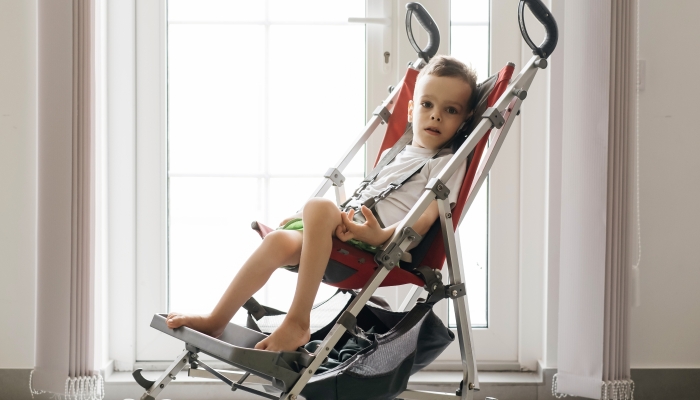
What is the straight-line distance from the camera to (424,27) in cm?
196

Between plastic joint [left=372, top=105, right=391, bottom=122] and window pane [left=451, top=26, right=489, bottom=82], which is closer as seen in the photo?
plastic joint [left=372, top=105, right=391, bottom=122]

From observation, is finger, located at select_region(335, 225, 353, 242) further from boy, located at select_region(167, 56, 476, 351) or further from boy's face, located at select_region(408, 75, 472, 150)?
boy's face, located at select_region(408, 75, 472, 150)

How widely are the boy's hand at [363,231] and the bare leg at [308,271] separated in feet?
0.08

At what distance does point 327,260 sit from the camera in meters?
1.57

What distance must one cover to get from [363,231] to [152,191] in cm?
105

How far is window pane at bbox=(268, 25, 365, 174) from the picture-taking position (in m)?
2.35

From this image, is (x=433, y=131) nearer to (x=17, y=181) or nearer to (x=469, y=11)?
(x=469, y=11)

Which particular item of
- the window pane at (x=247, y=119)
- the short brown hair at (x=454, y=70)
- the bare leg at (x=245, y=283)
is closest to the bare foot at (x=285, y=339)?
the bare leg at (x=245, y=283)

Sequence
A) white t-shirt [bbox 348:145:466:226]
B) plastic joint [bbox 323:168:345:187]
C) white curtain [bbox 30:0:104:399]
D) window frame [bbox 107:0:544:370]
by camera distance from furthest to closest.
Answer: window frame [bbox 107:0:544:370] < white curtain [bbox 30:0:104:399] < plastic joint [bbox 323:168:345:187] < white t-shirt [bbox 348:145:466:226]

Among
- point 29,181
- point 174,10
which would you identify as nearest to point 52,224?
point 29,181

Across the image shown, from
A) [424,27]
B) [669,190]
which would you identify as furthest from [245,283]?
[669,190]

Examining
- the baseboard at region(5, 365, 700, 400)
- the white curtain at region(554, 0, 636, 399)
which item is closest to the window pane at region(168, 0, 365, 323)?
the baseboard at region(5, 365, 700, 400)

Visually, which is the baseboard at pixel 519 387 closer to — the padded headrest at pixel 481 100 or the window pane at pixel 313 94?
the window pane at pixel 313 94

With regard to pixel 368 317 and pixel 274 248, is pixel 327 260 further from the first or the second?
pixel 368 317
